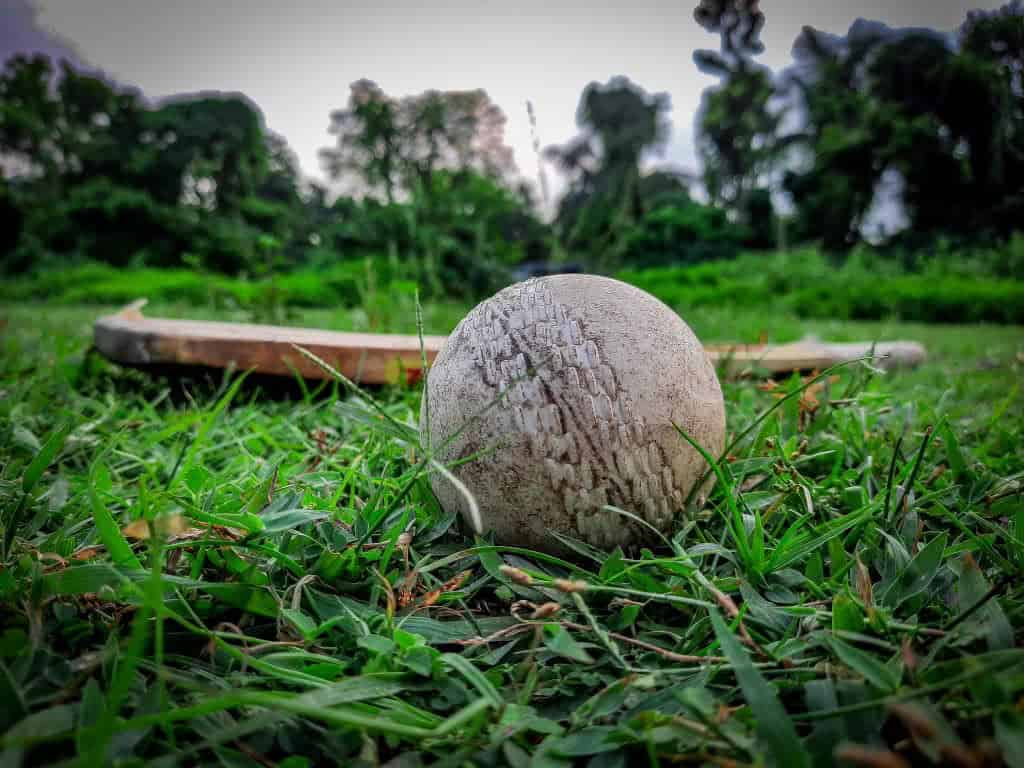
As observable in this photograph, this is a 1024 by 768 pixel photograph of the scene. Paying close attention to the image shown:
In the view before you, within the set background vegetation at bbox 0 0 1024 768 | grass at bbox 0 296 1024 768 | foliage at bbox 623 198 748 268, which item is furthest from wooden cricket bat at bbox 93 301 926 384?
foliage at bbox 623 198 748 268

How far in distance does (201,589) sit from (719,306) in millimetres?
9835

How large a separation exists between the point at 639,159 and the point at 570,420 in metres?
22.0

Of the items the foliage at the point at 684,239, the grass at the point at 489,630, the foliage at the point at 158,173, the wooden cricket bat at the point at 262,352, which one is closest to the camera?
the grass at the point at 489,630

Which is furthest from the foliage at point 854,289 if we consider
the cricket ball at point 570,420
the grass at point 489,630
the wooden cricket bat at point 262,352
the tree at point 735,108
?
the tree at point 735,108

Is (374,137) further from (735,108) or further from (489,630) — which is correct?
(735,108)

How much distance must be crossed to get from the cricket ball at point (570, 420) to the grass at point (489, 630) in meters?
0.09

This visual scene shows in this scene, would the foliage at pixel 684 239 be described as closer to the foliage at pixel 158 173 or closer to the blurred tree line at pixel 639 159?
the blurred tree line at pixel 639 159

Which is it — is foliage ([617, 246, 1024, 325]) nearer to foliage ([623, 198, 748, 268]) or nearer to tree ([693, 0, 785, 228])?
foliage ([623, 198, 748, 268])

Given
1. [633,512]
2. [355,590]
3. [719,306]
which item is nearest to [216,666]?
[355,590]

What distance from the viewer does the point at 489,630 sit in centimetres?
99

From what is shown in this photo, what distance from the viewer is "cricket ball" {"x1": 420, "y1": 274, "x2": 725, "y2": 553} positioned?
44.5 inches

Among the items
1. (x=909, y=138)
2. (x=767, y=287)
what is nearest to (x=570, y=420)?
(x=767, y=287)

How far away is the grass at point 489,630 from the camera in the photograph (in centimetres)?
70

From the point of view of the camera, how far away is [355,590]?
3.52 feet
